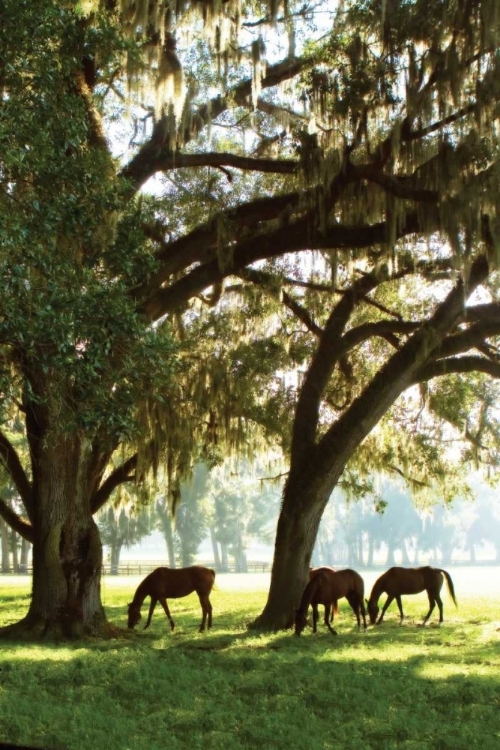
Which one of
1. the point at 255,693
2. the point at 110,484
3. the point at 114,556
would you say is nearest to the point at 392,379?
the point at 110,484

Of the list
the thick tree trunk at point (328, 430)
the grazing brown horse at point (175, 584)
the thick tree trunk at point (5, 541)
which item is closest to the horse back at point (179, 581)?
the grazing brown horse at point (175, 584)

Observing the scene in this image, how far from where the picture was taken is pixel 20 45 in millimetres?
7500

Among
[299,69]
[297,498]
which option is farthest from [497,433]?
[299,69]

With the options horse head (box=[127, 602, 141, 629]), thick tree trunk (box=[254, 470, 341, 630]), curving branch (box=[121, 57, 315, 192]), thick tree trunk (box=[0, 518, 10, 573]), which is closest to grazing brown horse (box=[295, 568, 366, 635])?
thick tree trunk (box=[254, 470, 341, 630])

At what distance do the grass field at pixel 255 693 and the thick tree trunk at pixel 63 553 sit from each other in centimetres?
70

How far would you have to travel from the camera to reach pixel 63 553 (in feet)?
38.7

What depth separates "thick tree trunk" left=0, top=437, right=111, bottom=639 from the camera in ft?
37.9

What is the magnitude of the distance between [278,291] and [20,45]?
6868 mm

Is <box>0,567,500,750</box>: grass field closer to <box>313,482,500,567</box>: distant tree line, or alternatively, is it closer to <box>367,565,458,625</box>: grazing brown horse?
<box>367,565,458,625</box>: grazing brown horse

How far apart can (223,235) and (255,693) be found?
21.7 feet

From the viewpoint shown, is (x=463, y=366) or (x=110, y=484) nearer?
(x=463, y=366)

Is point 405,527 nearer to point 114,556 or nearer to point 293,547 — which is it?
point 114,556

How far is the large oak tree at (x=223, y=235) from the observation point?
7.59 meters

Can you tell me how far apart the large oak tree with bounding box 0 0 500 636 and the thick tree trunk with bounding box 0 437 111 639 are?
0.03m
